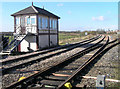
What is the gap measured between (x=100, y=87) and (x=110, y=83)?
1.83 meters

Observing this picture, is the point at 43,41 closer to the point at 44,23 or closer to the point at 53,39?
the point at 44,23

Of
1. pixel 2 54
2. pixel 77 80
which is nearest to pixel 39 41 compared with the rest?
pixel 2 54

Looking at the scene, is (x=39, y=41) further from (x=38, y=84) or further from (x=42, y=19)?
(x=38, y=84)

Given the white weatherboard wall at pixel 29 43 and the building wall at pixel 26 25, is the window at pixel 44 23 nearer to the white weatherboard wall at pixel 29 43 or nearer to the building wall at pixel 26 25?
the building wall at pixel 26 25

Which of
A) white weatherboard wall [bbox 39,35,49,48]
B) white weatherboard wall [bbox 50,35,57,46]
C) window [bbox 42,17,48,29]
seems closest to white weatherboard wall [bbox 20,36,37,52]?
white weatherboard wall [bbox 39,35,49,48]

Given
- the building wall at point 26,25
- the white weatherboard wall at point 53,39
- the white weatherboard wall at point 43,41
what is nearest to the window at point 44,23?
the white weatherboard wall at point 43,41

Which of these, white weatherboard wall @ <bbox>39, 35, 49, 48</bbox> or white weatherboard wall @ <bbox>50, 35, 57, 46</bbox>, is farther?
white weatherboard wall @ <bbox>50, 35, 57, 46</bbox>

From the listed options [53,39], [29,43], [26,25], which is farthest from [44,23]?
[53,39]

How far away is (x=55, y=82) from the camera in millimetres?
5559

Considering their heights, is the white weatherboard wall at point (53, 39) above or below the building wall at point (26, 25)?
below

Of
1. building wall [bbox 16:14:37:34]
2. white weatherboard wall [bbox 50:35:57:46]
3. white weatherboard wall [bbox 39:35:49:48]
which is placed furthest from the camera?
white weatherboard wall [bbox 50:35:57:46]

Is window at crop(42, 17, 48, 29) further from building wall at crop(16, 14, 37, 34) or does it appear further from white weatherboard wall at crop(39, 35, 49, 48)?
building wall at crop(16, 14, 37, 34)

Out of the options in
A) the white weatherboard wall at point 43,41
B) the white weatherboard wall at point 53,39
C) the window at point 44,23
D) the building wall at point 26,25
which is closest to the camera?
the building wall at point 26,25

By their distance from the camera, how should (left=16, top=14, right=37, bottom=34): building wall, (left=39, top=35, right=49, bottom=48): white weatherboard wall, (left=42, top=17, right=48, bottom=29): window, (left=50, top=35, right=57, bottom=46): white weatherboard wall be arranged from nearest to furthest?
(left=16, top=14, right=37, bottom=34): building wall → (left=39, top=35, right=49, bottom=48): white weatherboard wall → (left=42, top=17, right=48, bottom=29): window → (left=50, top=35, right=57, bottom=46): white weatherboard wall
